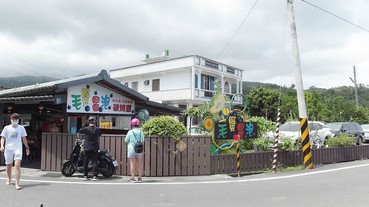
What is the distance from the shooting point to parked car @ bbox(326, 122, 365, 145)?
22.6 meters

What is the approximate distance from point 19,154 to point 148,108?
8.47 m

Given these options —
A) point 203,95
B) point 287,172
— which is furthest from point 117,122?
point 287,172

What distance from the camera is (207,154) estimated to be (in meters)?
11.4

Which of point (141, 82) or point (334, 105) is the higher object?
point (141, 82)

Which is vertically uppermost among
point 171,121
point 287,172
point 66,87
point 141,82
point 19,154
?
point 141,82

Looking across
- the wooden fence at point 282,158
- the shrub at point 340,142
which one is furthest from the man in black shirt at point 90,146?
the shrub at point 340,142

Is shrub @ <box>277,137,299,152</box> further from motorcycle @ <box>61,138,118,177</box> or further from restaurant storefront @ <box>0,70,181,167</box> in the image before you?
motorcycle @ <box>61,138,118,177</box>

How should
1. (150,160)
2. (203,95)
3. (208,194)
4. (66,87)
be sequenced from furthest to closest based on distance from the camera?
(203,95)
(66,87)
(150,160)
(208,194)

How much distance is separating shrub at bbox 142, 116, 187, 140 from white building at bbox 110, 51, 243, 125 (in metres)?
23.0

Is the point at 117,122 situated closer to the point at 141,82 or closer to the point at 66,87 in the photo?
the point at 141,82

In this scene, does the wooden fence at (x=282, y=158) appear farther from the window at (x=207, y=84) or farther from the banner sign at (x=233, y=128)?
the window at (x=207, y=84)

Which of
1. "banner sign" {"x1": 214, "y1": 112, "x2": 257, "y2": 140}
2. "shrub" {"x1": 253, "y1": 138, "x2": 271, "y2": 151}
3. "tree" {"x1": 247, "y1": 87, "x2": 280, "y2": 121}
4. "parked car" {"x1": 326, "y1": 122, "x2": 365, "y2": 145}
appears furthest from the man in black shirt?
"tree" {"x1": 247, "y1": 87, "x2": 280, "y2": 121}

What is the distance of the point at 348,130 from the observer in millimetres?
23438

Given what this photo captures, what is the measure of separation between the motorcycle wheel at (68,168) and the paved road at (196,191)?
24 cm
